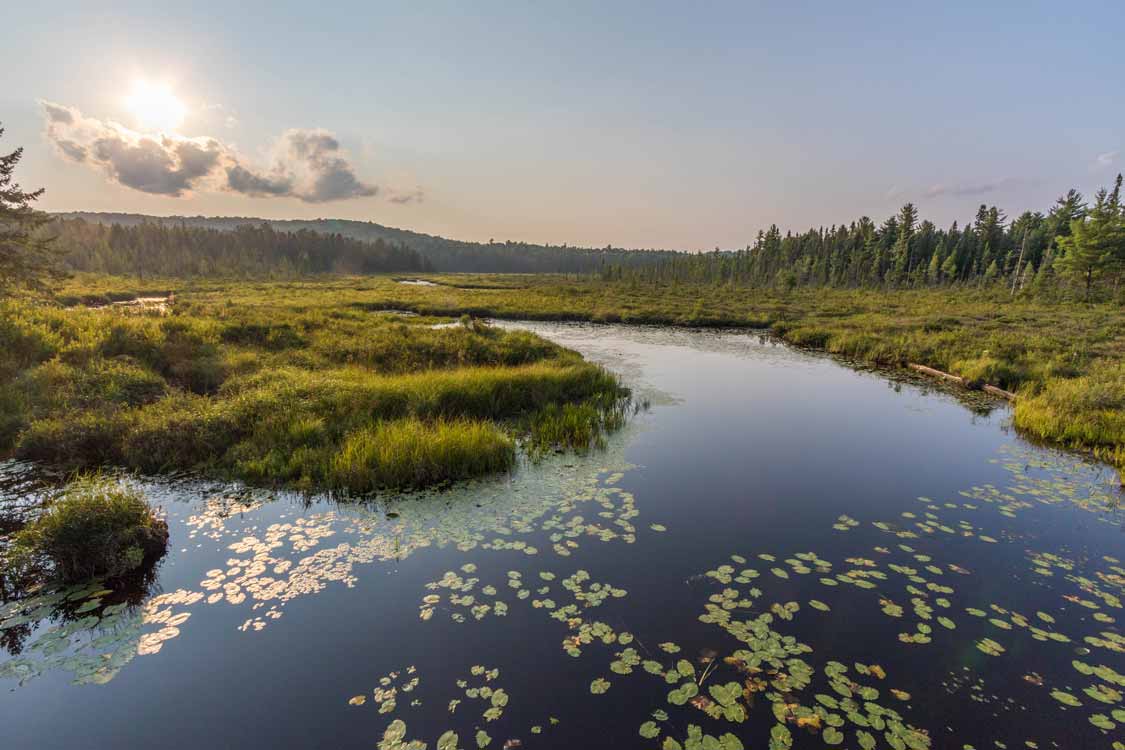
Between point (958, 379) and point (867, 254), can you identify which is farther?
point (867, 254)

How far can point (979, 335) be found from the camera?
3023 cm

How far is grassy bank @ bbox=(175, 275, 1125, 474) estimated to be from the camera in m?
14.8

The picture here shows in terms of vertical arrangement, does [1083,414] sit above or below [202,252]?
below

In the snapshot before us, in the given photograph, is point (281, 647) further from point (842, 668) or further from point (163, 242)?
point (163, 242)

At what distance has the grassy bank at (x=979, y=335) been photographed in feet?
48.5

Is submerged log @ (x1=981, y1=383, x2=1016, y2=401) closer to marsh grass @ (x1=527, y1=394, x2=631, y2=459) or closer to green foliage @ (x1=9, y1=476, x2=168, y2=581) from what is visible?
marsh grass @ (x1=527, y1=394, x2=631, y2=459)

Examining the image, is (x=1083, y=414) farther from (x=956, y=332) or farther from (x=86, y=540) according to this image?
(x=86, y=540)

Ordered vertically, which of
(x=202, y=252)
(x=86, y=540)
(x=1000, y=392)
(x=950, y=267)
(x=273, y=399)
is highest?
(x=950, y=267)

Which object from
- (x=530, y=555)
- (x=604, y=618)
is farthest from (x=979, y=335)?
(x=604, y=618)

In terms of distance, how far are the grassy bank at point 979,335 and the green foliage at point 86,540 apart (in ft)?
67.9

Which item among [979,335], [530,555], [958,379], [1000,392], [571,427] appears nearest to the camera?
[530,555]

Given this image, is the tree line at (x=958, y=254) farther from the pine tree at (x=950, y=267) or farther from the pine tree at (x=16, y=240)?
the pine tree at (x=16, y=240)

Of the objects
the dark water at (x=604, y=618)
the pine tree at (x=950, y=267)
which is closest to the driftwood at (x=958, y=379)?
the dark water at (x=604, y=618)

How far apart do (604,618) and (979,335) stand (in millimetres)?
35526
